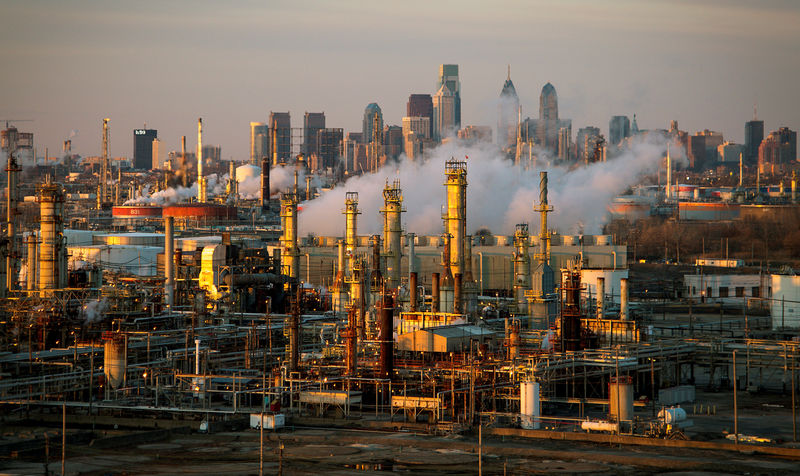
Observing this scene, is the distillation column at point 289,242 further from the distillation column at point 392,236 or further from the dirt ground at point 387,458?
the dirt ground at point 387,458

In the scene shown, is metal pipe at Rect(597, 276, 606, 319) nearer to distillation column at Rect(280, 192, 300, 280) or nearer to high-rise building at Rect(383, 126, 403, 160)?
distillation column at Rect(280, 192, 300, 280)

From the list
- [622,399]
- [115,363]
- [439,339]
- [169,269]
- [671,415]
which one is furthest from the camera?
[169,269]

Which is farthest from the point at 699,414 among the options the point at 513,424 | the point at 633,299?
the point at 633,299

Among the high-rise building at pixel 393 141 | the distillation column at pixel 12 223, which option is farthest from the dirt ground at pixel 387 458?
the high-rise building at pixel 393 141

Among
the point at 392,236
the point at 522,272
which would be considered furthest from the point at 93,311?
the point at 522,272

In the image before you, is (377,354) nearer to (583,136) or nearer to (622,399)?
(622,399)
